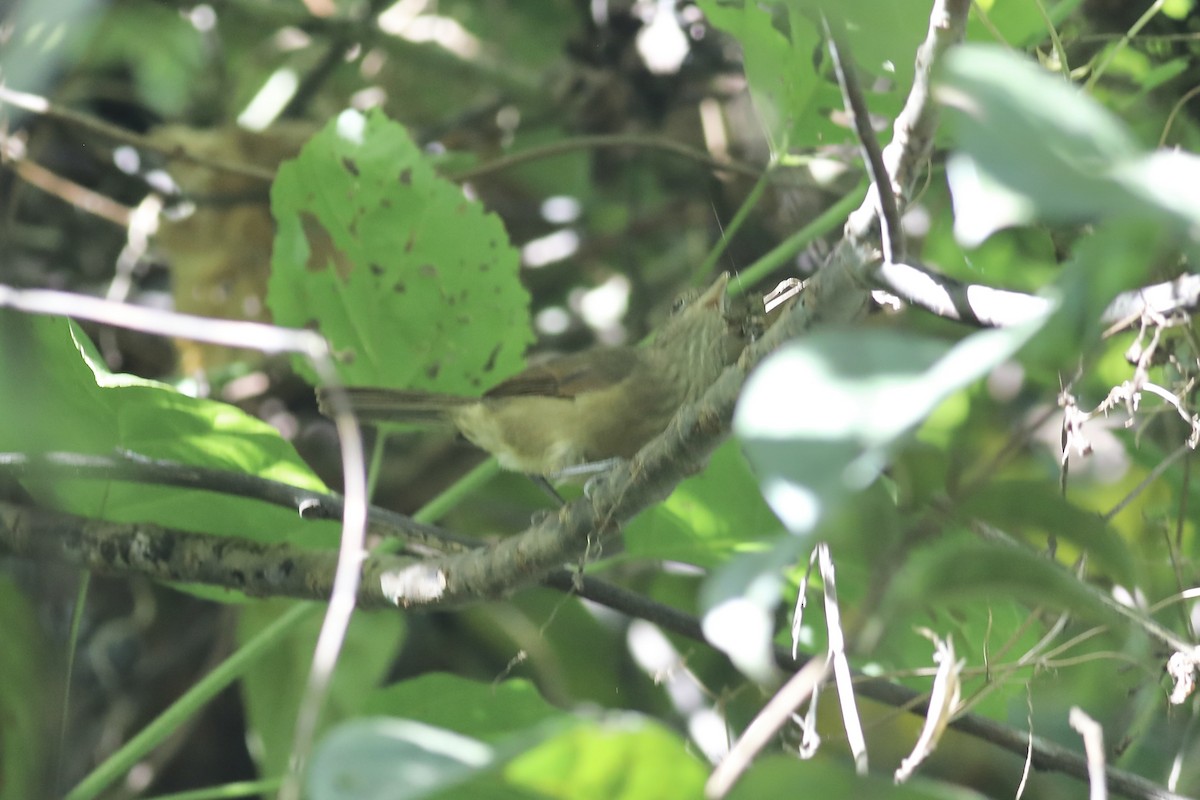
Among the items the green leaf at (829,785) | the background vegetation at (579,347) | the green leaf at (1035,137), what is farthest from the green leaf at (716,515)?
the green leaf at (1035,137)

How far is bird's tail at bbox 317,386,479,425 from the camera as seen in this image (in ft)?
5.95

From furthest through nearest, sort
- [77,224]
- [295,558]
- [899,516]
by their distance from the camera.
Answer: [77,224] < [295,558] < [899,516]

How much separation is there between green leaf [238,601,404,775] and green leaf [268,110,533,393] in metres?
0.56

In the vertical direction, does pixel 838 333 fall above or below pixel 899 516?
above

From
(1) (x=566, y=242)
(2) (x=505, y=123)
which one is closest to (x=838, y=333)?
(1) (x=566, y=242)

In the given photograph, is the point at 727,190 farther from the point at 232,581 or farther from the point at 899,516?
the point at 899,516

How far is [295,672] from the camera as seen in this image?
2082 millimetres

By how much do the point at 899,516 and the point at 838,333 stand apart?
17 centimetres

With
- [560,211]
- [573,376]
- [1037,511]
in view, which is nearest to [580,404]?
[573,376]

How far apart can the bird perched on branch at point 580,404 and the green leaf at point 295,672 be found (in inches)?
16.0

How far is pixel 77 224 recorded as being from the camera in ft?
8.84

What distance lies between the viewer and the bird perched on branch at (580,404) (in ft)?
5.99

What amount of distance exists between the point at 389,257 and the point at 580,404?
15.8 inches

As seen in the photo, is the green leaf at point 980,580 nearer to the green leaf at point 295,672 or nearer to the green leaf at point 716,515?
the green leaf at point 716,515
